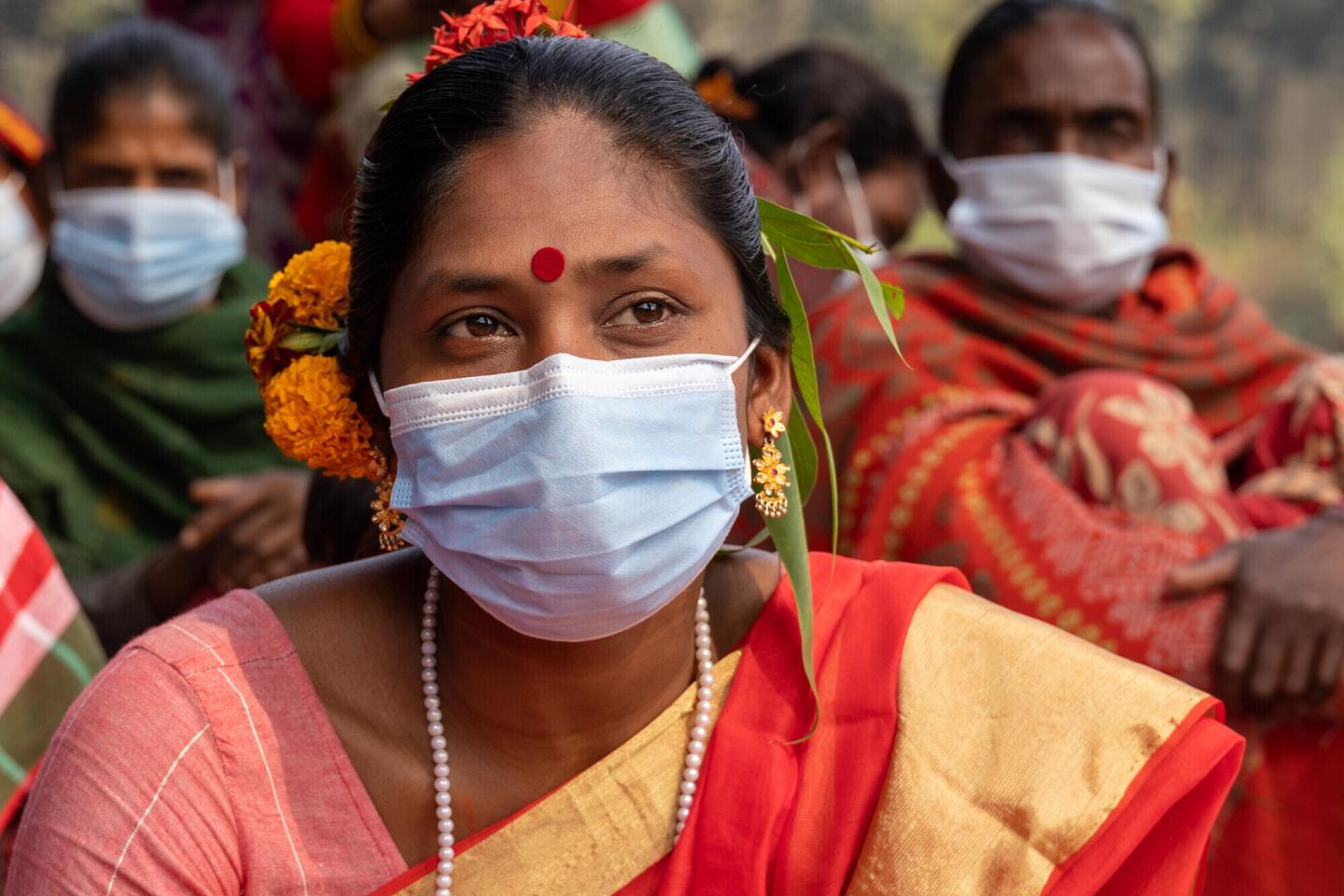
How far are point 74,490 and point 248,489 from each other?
70 centimetres

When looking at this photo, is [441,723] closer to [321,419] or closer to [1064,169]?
[321,419]

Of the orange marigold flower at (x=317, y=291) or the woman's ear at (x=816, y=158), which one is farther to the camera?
the woman's ear at (x=816, y=158)

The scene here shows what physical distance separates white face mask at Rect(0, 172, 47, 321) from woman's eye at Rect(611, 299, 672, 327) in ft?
11.4

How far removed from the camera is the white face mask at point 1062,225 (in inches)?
166

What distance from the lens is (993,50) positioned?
448 cm

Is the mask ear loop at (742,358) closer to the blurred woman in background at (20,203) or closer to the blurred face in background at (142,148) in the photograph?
the blurred face in background at (142,148)

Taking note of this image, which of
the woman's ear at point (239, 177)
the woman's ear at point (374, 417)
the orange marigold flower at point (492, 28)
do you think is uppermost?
the orange marigold flower at point (492, 28)

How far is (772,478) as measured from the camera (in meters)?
2.24

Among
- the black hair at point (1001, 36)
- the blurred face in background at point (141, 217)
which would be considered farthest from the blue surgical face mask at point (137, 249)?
the black hair at point (1001, 36)

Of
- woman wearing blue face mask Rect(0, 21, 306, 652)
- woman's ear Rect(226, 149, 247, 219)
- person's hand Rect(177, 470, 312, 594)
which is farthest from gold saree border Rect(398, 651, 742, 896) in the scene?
woman's ear Rect(226, 149, 247, 219)

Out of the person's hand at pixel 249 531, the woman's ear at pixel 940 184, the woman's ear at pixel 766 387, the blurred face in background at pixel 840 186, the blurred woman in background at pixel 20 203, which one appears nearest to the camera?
the woman's ear at pixel 766 387

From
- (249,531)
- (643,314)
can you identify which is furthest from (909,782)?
(249,531)

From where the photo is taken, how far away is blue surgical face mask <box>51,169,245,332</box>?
447cm

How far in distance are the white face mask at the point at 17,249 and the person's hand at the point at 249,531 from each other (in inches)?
53.7
